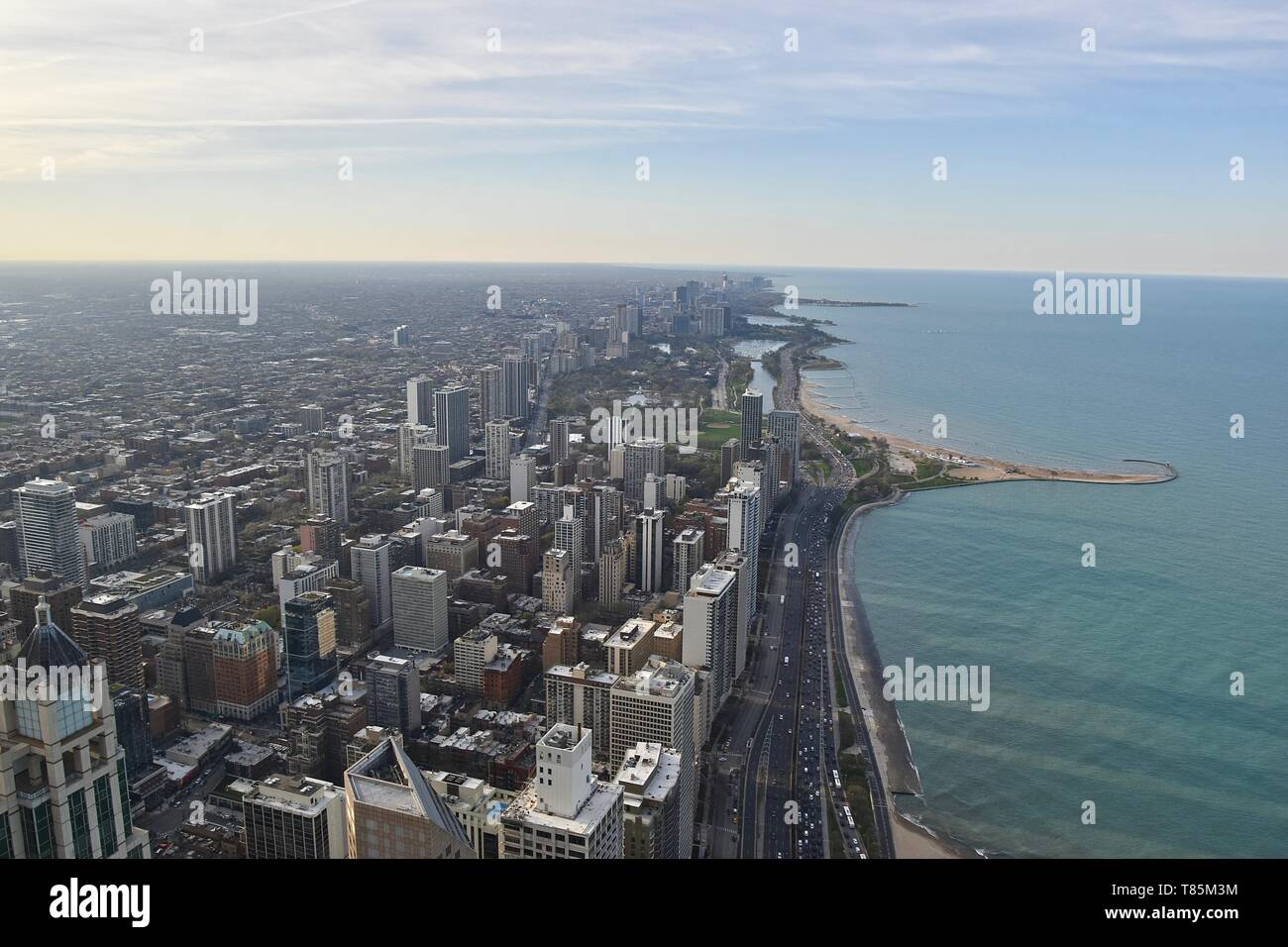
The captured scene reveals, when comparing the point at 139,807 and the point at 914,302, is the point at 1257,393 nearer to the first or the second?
the point at 139,807

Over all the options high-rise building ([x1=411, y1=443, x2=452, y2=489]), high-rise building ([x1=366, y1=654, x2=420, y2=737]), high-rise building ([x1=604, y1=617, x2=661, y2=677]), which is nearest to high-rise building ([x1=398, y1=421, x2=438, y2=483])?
high-rise building ([x1=411, y1=443, x2=452, y2=489])

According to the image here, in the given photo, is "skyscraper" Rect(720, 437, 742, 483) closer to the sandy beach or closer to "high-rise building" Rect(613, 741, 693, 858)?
the sandy beach

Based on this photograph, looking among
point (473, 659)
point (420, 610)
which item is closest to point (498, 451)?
point (420, 610)

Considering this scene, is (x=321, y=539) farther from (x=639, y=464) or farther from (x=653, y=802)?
(x=653, y=802)

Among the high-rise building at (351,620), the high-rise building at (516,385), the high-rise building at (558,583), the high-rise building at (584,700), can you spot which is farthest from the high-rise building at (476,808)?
the high-rise building at (516,385)

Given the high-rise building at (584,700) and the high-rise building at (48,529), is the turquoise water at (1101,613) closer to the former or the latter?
the high-rise building at (584,700)
